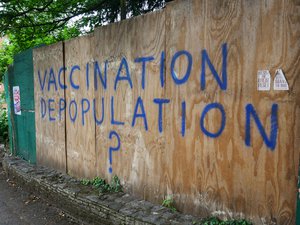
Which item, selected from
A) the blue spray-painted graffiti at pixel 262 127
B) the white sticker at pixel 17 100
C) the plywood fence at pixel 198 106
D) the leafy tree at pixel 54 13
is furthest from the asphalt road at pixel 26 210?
the leafy tree at pixel 54 13

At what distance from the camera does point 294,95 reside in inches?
81.8

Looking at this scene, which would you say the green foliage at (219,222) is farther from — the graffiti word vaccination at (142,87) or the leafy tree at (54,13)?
the leafy tree at (54,13)

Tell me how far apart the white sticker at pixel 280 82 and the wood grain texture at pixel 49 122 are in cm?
338

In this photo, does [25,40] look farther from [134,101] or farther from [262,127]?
[262,127]

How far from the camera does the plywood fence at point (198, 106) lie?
217cm

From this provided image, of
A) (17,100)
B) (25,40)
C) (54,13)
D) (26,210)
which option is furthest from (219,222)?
(25,40)

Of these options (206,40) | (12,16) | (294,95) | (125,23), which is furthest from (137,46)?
(12,16)

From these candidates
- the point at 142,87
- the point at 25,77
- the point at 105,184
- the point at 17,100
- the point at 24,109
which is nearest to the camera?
the point at 142,87

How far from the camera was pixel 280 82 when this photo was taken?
2.13 metres

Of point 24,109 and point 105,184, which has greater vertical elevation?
point 24,109

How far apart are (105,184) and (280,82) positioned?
265cm

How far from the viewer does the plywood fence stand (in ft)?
7.13

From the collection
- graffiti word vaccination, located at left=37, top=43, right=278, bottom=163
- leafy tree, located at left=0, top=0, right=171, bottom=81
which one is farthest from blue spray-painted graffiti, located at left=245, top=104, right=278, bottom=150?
leafy tree, located at left=0, top=0, right=171, bottom=81

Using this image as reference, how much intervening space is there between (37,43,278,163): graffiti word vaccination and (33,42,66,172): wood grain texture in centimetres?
5
